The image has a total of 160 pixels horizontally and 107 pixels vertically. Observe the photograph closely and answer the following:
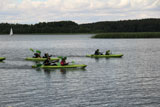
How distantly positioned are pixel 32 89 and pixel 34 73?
1105 cm

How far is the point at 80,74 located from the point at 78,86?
25.9 ft

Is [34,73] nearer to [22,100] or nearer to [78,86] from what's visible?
[78,86]

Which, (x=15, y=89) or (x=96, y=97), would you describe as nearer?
(x=96, y=97)

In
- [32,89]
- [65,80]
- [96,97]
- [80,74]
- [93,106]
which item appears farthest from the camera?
[80,74]

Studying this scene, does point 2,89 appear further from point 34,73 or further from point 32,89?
point 34,73

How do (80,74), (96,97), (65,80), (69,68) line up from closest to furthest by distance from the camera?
(96,97) < (65,80) < (80,74) < (69,68)

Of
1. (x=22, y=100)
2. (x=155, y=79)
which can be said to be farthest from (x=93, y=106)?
(x=155, y=79)

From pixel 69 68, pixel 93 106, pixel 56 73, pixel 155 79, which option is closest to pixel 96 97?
pixel 93 106

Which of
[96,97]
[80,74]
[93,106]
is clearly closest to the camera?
[93,106]

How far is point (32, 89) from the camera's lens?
1261 inches

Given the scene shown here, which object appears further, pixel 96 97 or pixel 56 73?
pixel 56 73

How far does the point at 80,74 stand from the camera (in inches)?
1618

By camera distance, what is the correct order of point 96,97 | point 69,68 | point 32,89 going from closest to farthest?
point 96,97 < point 32,89 < point 69,68

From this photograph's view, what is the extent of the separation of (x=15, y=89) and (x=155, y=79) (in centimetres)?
1546
